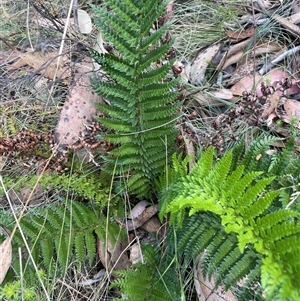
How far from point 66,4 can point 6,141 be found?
3.88 feet

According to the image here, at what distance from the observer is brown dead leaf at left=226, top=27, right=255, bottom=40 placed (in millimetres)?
2533

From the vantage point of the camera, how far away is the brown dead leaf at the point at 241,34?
8.31 ft

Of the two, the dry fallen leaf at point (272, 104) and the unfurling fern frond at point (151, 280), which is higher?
the dry fallen leaf at point (272, 104)

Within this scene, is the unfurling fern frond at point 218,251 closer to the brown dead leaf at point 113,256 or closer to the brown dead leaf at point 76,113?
the brown dead leaf at point 113,256

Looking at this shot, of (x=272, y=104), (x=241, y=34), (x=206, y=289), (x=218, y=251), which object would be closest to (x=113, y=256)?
(x=206, y=289)

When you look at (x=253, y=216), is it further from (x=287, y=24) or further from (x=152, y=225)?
(x=287, y=24)

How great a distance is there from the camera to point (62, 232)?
2.02 metres

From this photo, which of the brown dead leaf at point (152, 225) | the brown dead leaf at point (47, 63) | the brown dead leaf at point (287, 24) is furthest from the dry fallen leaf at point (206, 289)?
the brown dead leaf at point (287, 24)

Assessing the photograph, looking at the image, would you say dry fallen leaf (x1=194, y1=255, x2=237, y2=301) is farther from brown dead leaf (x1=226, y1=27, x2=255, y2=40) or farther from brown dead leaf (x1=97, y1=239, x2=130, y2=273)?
brown dead leaf (x1=226, y1=27, x2=255, y2=40)

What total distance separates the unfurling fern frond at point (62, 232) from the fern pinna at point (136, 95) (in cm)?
24

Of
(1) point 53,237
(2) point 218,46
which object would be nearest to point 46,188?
(1) point 53,237

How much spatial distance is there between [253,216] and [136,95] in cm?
76

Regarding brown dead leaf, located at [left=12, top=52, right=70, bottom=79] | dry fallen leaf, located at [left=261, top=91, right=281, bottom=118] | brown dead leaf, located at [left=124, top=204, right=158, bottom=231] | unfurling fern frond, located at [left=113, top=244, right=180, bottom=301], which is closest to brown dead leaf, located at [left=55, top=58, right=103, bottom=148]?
brown dead leaf, located at [left=12, top=52, right=70, bottom=79]

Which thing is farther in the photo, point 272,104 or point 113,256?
point 272,104
